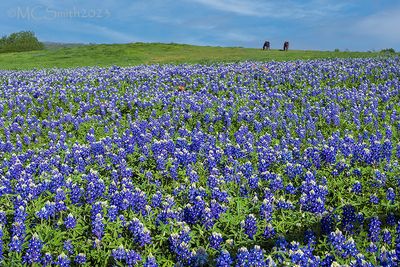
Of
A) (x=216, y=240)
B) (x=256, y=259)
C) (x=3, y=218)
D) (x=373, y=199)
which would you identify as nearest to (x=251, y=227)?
(x=216, y=240)

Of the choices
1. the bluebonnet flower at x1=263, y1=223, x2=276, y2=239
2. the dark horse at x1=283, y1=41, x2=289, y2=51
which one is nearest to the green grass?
the dark horse at x1=283, y1=41, x2=289, y2=51

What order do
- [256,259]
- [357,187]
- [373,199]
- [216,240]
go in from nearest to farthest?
[256,259]
[216,240]
[373,199]
[357,187]

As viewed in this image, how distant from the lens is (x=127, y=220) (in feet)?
19.7

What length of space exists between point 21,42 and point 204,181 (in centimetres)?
9132

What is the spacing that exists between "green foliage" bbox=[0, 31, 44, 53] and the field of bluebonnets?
75.0 m

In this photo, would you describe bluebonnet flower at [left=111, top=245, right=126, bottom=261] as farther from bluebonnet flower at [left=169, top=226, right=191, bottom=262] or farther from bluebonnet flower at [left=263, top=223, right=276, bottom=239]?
bluebonnet flower at [left=263, top=223, right=276, bottom=239]

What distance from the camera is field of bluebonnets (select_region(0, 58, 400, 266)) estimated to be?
5.15 meters

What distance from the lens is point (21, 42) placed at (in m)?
89.8

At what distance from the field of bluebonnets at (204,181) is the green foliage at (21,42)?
75.0 meters

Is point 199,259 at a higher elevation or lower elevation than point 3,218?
lower

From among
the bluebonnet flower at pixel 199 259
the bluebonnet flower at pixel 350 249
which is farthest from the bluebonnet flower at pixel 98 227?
the bluebonnet flower at pixel 350 249

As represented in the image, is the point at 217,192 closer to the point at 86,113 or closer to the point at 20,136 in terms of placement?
the point at 20,136

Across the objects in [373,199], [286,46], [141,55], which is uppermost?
[286,46]

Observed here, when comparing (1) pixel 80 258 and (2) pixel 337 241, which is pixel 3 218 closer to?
(1) pixel 80 258
